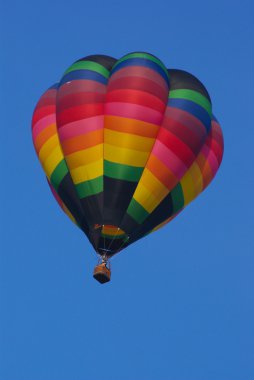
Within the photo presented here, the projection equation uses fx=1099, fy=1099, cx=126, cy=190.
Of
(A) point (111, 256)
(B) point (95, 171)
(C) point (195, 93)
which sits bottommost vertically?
(A) point (111, 256)

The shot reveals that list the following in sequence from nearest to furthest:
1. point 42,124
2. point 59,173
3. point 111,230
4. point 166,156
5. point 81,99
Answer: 1. point 111,230
2. point 166,156
3. point 81,99
4. point 59,173
5. point 42,124

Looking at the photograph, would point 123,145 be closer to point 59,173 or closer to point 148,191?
point 148,191

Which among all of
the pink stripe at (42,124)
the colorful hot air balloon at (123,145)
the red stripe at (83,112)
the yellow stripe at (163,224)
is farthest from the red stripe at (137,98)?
the yellow stripe at (163,224)

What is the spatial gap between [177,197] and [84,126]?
3101 mm

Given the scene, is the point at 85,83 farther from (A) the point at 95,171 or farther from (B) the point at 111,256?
(B) the point at 111,256

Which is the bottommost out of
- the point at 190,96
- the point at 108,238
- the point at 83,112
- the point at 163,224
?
the point at 108,238

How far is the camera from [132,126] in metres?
27.9

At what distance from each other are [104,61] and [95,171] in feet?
11.3

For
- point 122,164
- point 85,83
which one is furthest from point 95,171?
point 85,83

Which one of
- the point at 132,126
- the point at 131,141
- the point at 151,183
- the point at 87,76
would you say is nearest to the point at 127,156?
the point at 131,141

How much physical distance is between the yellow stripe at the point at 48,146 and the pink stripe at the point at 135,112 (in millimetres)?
1689

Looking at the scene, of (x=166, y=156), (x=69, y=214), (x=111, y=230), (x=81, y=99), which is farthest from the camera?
(x=69, y=214)

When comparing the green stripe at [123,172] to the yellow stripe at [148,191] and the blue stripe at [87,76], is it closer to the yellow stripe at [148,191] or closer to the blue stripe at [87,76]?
the yellow stripe at [148,191]

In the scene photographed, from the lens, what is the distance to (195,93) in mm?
28953
